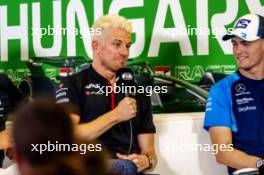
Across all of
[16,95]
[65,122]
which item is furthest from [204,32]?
[65,122]

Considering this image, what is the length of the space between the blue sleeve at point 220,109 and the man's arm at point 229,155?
1.0 inches

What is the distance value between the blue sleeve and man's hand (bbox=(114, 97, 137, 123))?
0.38m

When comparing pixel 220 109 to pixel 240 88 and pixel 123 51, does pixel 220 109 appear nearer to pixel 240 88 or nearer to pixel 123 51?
pixel 240 88

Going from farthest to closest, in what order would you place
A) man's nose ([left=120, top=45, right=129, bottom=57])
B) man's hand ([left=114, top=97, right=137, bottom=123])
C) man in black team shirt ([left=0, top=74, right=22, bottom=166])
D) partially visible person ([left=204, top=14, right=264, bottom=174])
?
1. man in black team shirt ([left=0, top=74, right=22, bottom=166])
2. man's nose ([left=120, top=45, right=129, bottom=57])
3. partially visible person ([left=204, top=14, right=264, bottom=174])
4. man's hand ([left=114, top=97, right=137, bottom=123])

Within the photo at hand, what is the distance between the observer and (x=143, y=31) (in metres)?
2.44

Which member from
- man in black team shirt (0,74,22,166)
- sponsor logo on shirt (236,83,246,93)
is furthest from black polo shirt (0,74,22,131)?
sponsor logo on shirt (236,83,246,93)

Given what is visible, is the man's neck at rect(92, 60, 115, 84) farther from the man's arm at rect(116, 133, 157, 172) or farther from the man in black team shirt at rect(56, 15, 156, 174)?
the man's arm at rect(116, 133, 157, 172)

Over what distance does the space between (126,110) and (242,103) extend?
0.53 meters

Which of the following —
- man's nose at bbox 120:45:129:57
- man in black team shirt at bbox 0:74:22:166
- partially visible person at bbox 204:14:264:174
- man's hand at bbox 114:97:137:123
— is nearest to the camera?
man's hand at bbox 114:97:137:123

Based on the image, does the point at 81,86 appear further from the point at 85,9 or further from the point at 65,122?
the point at 65,122

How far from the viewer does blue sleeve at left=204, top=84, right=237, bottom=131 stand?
1974mm

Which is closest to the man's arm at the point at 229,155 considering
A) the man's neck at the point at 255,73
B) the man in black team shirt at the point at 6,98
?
the man's neck at the point at 255,73

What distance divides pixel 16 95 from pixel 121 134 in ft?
2.26

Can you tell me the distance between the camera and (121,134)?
1991 mm
